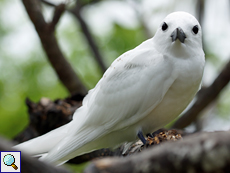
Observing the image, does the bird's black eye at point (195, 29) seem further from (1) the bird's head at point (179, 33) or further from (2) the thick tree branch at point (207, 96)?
(2) the thick tree branch at point (207, 96)

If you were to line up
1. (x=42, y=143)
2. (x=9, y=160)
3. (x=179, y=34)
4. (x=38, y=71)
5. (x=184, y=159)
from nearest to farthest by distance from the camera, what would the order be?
(x=184, y=159)
(x=9, y=160)
(x=179, y=34)
(x=42, y=143)
(x=38, y=71)

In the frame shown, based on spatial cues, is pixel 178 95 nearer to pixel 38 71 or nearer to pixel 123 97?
pixel 123 97

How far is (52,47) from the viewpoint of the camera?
602cm

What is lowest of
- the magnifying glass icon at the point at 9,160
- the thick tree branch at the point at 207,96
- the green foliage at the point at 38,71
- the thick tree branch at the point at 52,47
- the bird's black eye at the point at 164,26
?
the magnifying glass icon at the point at 9,160

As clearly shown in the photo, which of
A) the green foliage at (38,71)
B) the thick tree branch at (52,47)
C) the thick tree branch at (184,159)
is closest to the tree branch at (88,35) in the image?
the green foliage at (38,71)

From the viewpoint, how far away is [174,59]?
3906 mm

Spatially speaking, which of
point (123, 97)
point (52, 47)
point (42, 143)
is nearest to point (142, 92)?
point (123, 97)

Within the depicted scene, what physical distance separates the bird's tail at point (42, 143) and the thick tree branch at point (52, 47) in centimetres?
197

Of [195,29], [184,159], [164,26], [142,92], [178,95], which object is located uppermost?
[164,26]

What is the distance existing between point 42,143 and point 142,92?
1512mm

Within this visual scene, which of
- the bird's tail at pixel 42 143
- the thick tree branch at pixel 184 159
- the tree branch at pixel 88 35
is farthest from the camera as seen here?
the tree branch at pixel 88 35

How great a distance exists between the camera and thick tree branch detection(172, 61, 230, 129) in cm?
630

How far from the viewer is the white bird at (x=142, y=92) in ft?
12.6

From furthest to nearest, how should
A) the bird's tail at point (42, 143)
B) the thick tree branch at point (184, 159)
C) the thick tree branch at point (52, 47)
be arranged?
the thick tree branch at point (52, 47) < the bird's tail at point (42, 143) < the thick tree branch at point (184, 159)
